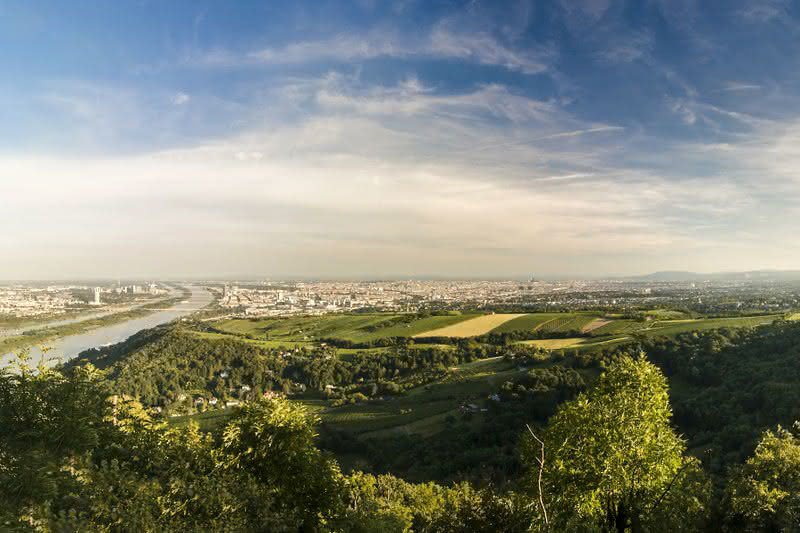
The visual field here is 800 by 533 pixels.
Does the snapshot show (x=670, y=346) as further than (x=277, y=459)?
Yes

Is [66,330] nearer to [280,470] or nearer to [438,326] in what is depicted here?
[438,326]

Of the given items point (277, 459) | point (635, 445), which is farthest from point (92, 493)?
point (635, 445)

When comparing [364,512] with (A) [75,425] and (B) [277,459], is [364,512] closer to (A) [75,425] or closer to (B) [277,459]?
(B) [277,459]

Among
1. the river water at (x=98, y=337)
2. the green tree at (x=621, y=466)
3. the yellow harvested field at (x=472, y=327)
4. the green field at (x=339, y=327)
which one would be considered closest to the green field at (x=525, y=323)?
the yellow harvested field at (x=472, y=327)

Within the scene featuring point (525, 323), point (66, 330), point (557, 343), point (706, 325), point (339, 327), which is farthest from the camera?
point (66, 330)

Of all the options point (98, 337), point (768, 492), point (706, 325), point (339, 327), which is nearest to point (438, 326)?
point (339, 327)

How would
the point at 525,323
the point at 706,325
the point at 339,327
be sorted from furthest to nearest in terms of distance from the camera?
the point at 339,327
the point at 525,323
the point at 706,325

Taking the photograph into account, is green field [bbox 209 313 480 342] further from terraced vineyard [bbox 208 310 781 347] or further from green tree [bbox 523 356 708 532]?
green tree [bbox 523 356 708 532]
